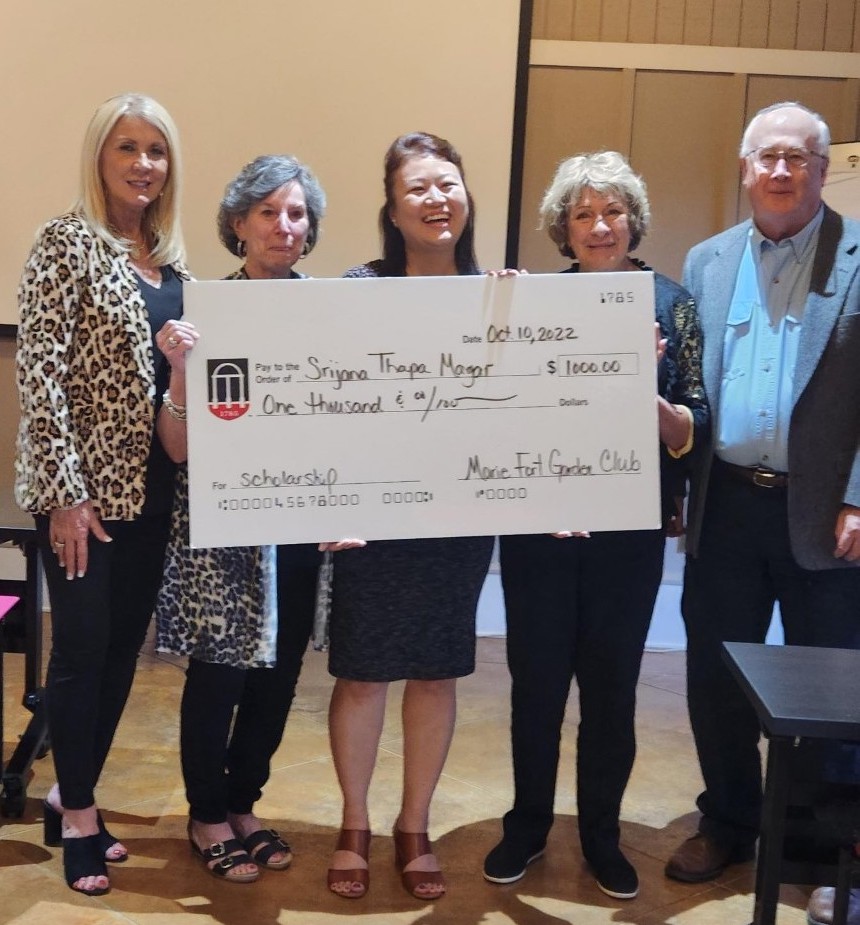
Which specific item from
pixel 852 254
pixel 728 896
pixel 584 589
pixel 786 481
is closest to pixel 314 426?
pixel 584 589

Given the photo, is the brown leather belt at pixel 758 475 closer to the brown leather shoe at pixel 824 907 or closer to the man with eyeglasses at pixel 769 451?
the man with eyeglasses at pixel 769 451

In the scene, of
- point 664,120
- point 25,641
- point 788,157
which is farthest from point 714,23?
point 25,641

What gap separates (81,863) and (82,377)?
1.01 metres

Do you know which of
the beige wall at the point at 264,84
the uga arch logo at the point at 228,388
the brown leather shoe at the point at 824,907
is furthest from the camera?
the beige wall at the point at 264,84

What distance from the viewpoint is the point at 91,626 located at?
222cm

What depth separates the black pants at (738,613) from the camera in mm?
2357

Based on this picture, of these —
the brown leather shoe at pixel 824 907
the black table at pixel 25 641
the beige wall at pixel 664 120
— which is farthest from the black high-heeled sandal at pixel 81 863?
the beige wall at pixel 664 120

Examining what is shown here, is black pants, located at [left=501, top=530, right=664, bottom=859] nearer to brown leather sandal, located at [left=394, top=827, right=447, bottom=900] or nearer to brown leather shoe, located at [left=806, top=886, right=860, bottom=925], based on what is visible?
brown leather sandal, located at [left=394, top=827, right=447, bottom=900]

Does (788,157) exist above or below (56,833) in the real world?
above

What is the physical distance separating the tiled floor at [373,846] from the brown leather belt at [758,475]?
89 cm

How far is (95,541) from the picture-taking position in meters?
2.19

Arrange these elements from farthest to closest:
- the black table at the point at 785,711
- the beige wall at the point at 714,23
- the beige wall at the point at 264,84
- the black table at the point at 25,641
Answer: the beige wall at the point at 714,23
the beige wall at the point at 264,84
the black table at the point at 25,641
the black table at the point at 785,711

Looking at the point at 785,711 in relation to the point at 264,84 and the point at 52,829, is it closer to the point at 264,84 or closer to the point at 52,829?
the point at 52,829

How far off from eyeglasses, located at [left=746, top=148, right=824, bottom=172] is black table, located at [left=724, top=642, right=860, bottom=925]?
105cm
